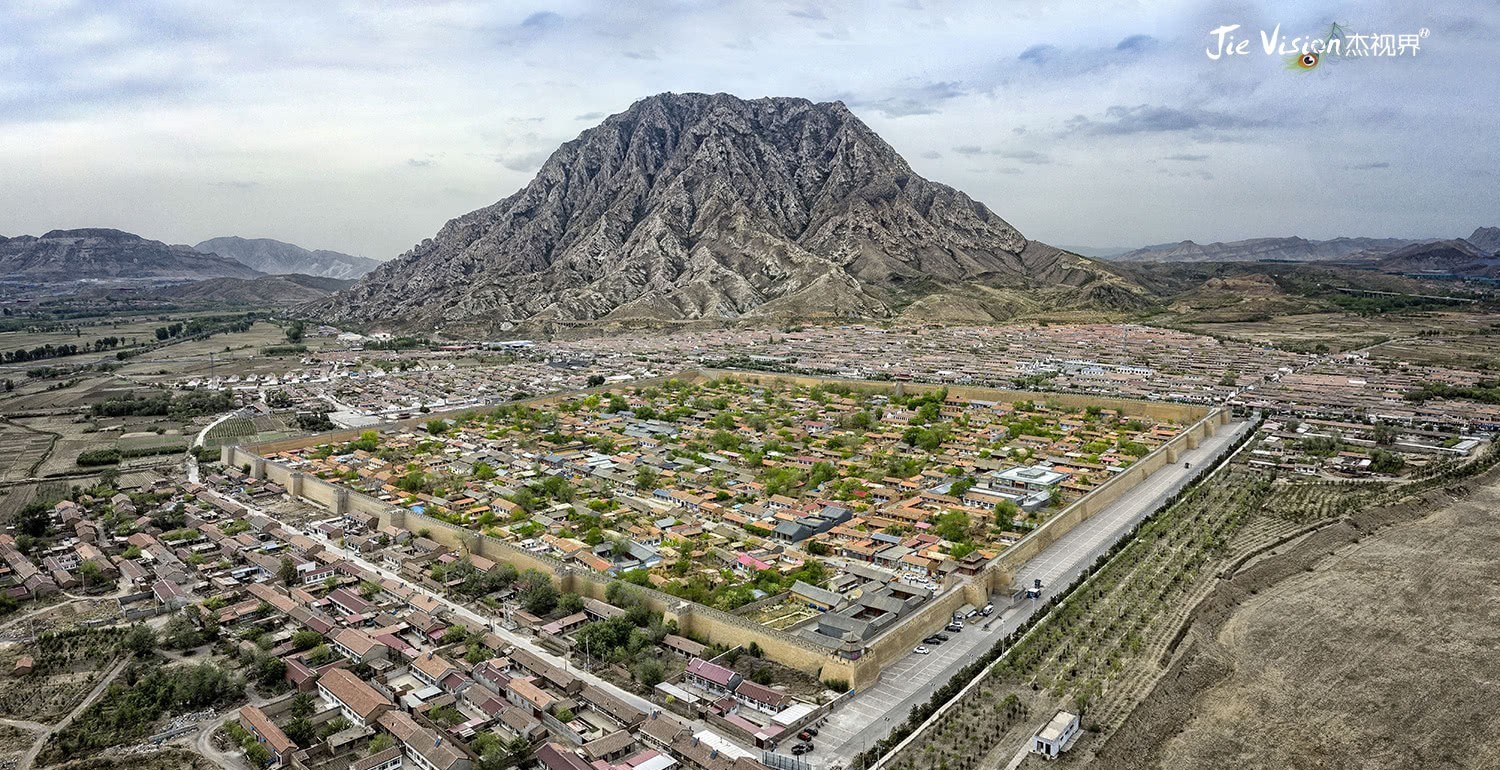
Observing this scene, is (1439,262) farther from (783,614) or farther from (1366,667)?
(783,614)

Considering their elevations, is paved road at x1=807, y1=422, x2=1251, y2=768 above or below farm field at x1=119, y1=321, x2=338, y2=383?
below

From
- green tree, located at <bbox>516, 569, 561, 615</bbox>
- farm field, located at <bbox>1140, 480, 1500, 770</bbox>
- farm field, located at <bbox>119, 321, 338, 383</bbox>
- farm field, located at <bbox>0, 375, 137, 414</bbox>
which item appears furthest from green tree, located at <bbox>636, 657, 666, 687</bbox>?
farm field, located at <bbox>119, 321, 338, 383</bbox>

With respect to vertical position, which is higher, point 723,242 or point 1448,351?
Result: point 723,242

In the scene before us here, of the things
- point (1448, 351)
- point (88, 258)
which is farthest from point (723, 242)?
point (88, 258)

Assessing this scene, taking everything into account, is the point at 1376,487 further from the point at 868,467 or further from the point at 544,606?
the point at 544,606

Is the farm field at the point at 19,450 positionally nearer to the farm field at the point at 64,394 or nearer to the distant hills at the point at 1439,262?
the farm field at the point at 64,394

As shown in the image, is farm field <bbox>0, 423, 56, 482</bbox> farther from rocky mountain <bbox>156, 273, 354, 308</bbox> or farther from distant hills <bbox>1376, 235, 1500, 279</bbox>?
distant hills <bbox>1376, 235, 1500, 279</bbox>
